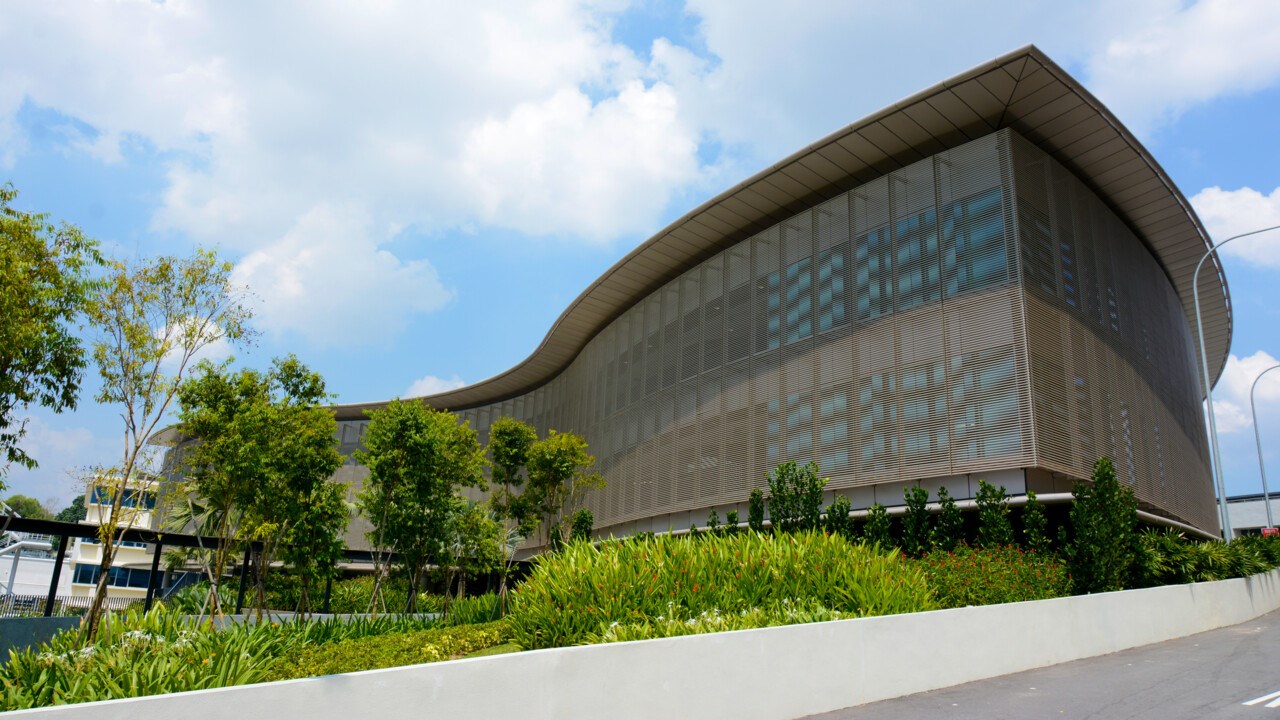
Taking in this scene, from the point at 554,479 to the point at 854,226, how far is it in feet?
52.1

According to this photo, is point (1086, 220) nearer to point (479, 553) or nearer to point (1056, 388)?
point (1056, 388)

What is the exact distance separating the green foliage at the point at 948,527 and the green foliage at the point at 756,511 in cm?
624

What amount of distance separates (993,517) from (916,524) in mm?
2445

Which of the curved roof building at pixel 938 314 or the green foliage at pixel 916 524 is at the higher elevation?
the curved roof building at pixel 938 314

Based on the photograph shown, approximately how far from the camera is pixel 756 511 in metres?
27.5

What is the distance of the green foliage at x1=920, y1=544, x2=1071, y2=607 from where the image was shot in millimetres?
15125

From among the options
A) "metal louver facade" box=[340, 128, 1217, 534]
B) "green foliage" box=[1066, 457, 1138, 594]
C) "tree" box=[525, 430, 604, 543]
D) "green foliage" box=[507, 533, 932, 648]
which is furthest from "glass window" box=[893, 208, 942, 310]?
"tree" box=[525, 430, 604, 543]

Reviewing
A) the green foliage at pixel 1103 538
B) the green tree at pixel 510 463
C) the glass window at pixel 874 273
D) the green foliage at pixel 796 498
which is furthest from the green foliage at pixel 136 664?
the glass window at pixel 874 273

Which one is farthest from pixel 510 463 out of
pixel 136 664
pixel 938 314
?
pixel 136 664

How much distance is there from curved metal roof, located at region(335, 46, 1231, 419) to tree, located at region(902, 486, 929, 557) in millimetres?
11419

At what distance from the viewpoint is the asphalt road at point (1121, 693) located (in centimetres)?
877

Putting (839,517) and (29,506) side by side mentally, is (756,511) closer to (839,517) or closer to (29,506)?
(839,517)

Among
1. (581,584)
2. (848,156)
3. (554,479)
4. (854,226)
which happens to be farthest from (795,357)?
(581,584)

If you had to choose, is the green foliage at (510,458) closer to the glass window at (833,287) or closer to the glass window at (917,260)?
the glass window at (833,287)
